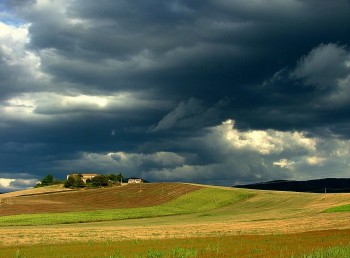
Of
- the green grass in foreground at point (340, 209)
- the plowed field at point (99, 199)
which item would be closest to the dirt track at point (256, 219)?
the green grass in foreground at point (340, 209)

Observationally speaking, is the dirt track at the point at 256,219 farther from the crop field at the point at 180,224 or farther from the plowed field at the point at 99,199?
the plowed field at the point at 99,199

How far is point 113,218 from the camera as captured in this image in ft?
342

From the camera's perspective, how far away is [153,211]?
11862 cm

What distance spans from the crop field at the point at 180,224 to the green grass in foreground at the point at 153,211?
0.19 metres

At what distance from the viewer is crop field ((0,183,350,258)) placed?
130ft

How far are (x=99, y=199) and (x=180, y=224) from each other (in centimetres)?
7959

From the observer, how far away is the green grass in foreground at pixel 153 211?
99.9 m

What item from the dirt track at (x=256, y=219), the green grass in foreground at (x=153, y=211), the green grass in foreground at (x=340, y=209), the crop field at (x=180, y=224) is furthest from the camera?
the green grass in foreground at (x=153, y=211)

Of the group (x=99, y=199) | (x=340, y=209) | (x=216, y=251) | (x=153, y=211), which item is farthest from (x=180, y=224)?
(x=99, y=199)

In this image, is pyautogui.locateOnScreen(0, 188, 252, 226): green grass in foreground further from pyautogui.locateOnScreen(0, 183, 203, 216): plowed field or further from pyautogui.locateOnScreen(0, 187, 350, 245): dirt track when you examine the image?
pyautogui.locateOnScreen(0, 183, 203, 216): plowed field

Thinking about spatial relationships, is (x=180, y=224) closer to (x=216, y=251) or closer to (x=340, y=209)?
(x=340, y=209)

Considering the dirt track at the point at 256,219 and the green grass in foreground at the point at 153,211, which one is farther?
the green grass in foreground at the point at 153,211

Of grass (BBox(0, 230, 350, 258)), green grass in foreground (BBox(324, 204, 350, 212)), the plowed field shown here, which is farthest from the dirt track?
the plowed field

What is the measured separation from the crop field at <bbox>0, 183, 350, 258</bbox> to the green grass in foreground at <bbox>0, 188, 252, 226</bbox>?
0.19 metres
